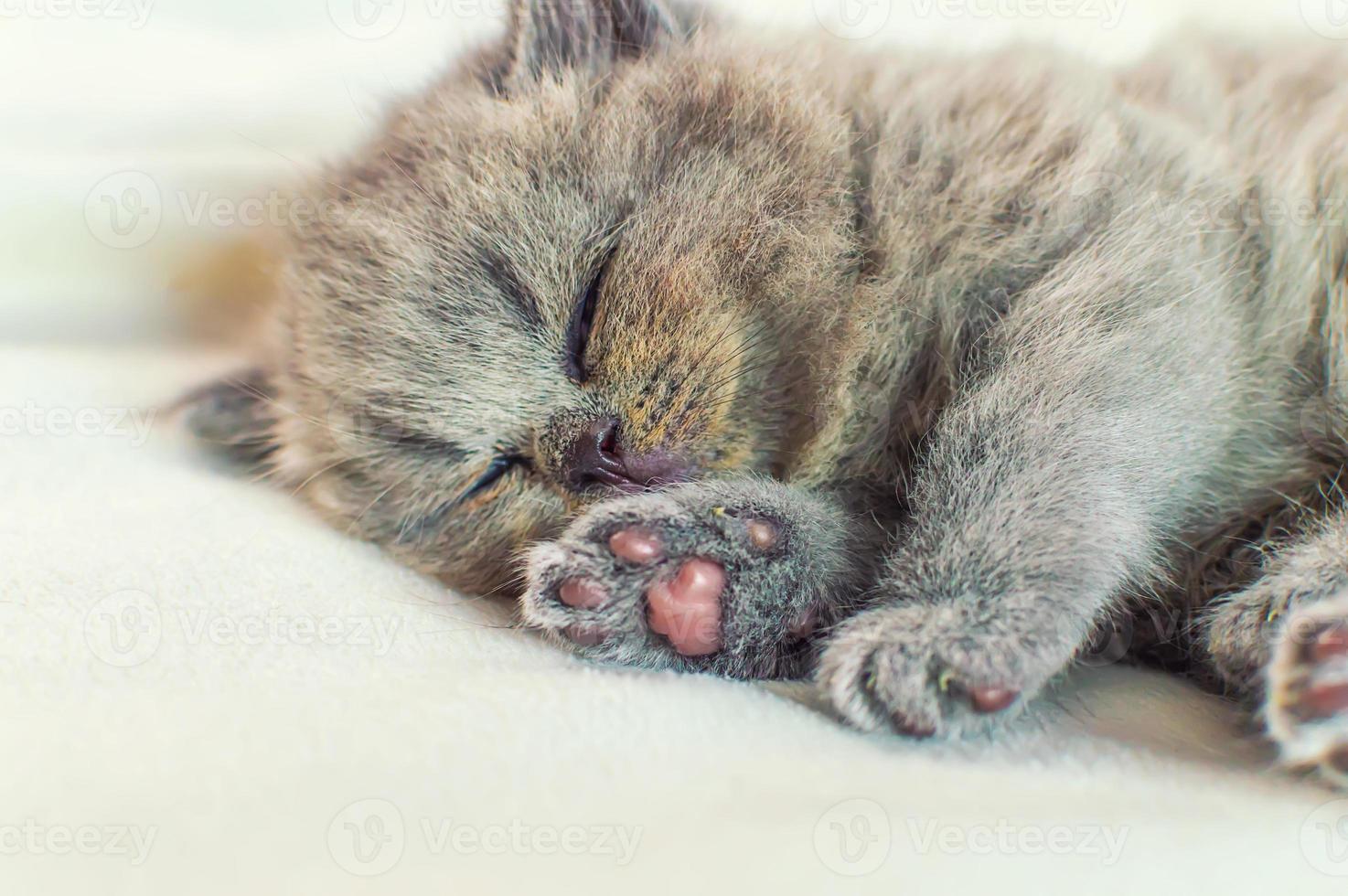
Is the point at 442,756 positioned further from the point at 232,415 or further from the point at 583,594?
the point at 232,415

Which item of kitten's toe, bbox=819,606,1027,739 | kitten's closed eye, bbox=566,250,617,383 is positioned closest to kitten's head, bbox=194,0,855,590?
kitten's closed eye, bbox=566,250,617,383

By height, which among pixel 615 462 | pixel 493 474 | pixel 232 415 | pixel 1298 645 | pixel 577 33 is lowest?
pixel 232 415

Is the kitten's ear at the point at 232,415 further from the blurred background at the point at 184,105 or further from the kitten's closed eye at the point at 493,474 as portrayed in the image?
the kitten's closed eye at the point at 493,474

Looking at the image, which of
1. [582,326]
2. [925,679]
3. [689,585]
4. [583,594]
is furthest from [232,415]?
[925,679]

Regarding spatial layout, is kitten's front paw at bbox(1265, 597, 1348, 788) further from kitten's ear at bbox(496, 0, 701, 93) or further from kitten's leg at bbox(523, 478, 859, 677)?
kitten's ear at bbox(496, 0, 701, 93)

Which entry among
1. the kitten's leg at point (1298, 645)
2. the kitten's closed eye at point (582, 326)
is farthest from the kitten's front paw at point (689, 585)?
the kitten's leg at point (1298, 645)

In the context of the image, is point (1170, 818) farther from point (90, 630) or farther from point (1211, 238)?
point (90, 630)
